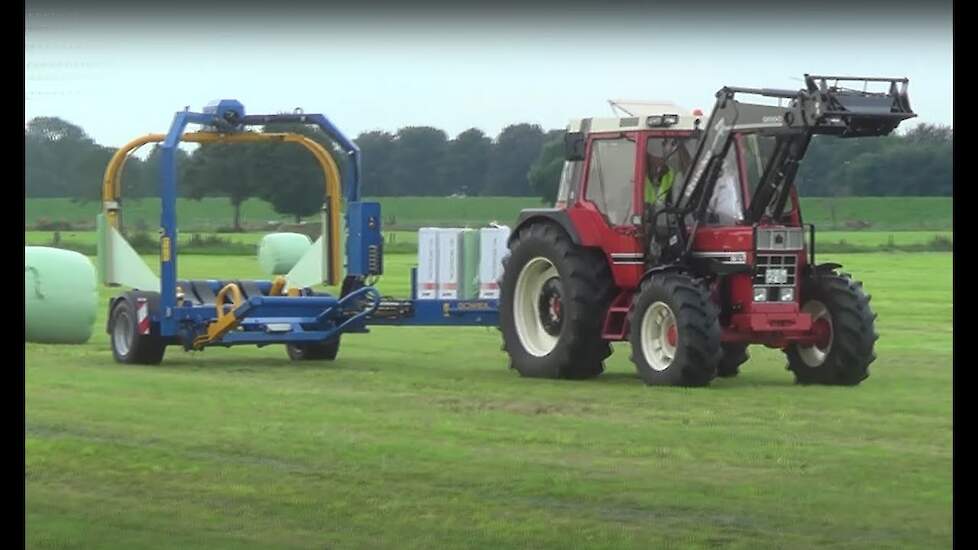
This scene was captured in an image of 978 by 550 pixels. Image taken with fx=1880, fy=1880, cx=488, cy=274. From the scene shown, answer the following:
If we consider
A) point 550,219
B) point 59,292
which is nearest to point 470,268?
point 550,219

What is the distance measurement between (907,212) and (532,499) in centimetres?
372

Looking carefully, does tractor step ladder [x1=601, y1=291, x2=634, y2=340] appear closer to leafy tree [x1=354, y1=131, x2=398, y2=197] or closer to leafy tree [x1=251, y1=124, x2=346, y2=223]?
leafy tree [x1=251, y1=124, x2=346, y2=223]

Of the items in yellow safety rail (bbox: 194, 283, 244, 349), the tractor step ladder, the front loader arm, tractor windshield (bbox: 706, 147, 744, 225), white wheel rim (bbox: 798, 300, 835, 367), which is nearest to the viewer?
the front loader arm

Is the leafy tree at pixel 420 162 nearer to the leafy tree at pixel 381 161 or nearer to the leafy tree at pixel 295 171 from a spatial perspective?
the leafy tree at pixel 381 161

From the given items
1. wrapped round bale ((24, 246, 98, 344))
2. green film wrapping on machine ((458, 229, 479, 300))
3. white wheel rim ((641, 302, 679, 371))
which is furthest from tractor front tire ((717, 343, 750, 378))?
wrapped round bale ((24, 246, 98, 344))

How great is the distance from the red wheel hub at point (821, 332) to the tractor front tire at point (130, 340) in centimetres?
550

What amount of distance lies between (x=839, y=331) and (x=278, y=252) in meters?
11.2

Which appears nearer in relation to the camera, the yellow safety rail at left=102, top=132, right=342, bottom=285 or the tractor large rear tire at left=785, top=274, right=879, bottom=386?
the tractor large rear tire at left=785, top=274, right=879, bottom=386

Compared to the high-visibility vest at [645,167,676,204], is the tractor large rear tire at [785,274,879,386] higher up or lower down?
lower down

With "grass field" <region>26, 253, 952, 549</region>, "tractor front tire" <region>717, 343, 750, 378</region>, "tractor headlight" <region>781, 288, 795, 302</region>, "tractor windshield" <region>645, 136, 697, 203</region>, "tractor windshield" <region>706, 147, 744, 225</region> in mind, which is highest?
"tractor windshield" <region>645, 136, 697, 203</region>

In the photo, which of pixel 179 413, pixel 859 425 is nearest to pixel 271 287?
pixel 179 413

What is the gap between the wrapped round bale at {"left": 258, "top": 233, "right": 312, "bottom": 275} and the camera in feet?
79.3

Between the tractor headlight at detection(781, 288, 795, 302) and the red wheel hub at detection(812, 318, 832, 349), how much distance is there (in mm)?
322
